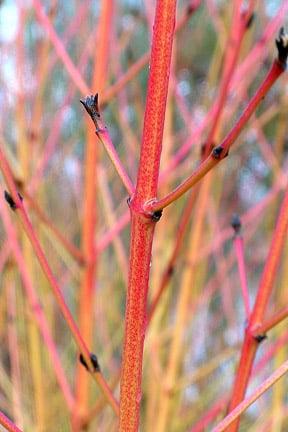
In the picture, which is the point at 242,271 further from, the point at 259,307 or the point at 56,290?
the point at 56,290

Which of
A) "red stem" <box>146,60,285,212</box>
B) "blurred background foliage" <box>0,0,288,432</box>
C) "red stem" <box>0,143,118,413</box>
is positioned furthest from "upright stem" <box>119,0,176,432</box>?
"blurred background foliage" <box>0,0,288,432</box>

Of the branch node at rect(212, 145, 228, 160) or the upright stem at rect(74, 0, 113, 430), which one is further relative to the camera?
the upright stem at rect(74, 0, 113, 430)

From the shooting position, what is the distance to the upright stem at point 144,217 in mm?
398

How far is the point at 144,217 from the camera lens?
443mm

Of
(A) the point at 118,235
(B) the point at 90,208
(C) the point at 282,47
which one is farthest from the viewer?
(A) the point at 118,235

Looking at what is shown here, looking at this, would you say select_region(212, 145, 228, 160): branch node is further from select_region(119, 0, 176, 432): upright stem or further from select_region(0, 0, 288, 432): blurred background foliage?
select_region(0, 0, 288, 432): blurred background foliage

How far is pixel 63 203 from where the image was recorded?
10.6 ft

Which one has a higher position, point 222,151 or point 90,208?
point 90,208

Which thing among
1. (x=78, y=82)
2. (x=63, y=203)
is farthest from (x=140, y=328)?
(x=63, y=203)

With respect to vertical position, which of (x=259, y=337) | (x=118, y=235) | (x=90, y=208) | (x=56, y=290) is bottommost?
(x=259, y=337)

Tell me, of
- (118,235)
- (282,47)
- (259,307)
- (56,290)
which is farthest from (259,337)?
(118,235)

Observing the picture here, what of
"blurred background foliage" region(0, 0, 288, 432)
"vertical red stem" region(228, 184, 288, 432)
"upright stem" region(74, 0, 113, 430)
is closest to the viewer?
"vertical red stem" region(228, 184, 288, 432)

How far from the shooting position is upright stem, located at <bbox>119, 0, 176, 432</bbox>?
0.40 meters

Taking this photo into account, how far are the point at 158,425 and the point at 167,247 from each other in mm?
442
